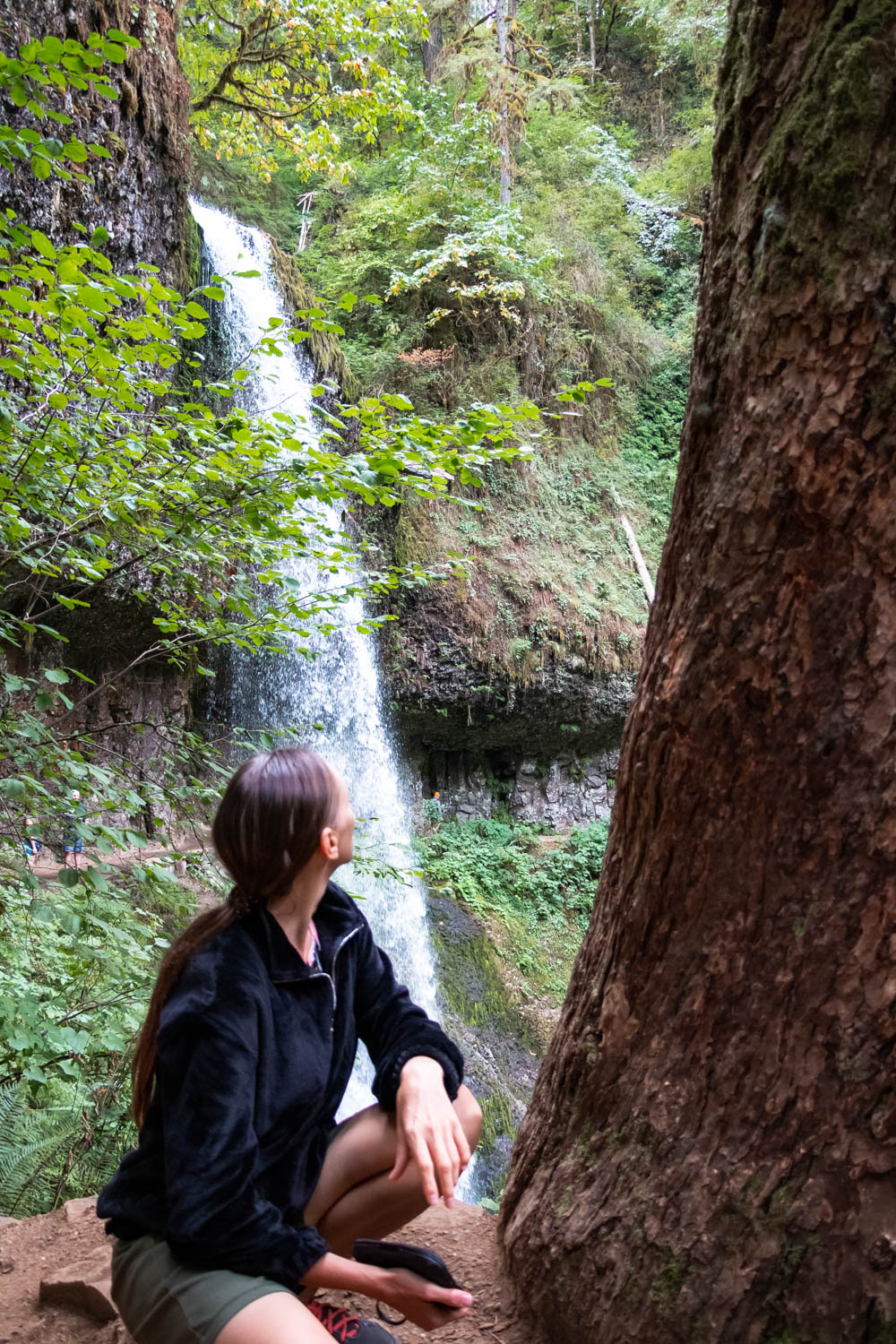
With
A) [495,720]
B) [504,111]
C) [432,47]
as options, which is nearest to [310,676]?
[495,720]

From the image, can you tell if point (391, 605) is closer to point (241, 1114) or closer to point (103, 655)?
point (103, 655)

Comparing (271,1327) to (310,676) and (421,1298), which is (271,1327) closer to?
(421,1298)

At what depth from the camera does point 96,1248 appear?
2594 mm

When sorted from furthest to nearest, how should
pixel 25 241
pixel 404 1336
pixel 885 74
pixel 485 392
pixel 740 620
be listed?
pixel 485 392
pixel 25 241
pixel 404 1336
pixel 740 620
pixel 885 74

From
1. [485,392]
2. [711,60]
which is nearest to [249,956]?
[485,392]

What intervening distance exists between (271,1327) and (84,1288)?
1315mm

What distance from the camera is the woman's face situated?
63.2 inches

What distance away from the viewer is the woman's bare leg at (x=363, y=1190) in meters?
1.62

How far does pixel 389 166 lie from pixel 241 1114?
1688 cm

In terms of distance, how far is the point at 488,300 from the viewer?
42.5 feet

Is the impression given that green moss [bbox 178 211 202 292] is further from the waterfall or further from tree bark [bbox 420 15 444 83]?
tree bark [bbox 420 15 444 83]

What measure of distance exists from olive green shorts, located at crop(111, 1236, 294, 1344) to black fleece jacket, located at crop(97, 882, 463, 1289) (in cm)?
2

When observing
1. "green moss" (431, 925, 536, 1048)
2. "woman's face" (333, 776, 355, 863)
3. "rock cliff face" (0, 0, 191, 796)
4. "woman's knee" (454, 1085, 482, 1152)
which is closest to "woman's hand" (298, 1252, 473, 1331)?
"woman's knee" (454, 1085, 482, 1152)

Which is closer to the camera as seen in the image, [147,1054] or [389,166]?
[147,1054]
